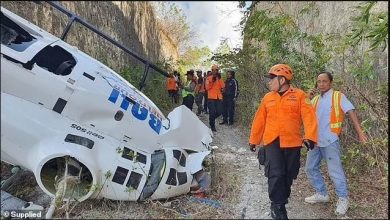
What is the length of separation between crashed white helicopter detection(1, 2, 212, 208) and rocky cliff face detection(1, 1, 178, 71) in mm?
3620

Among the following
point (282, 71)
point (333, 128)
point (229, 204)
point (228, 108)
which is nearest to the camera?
point (282, 71)

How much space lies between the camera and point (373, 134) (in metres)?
5.77

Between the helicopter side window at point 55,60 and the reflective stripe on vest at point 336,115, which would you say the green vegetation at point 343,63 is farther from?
the helicopter side window at point 55,60

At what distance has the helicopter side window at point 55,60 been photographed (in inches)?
200

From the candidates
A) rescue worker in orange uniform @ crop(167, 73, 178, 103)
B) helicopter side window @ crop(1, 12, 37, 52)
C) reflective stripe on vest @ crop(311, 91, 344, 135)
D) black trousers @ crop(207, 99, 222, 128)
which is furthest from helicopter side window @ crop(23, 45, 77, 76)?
rescue worker in orange uniform @ crop(167, 73, 178, 103)

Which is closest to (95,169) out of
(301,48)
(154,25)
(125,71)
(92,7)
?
(301,48)

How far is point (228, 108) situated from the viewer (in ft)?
35.4

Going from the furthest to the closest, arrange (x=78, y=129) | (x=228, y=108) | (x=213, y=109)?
1. (x=228, y=108)
2. (x=213, y=109)
3. (x=78, y=129)

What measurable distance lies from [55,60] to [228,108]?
609cm

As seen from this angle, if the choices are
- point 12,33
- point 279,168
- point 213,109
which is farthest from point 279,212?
point 213,109

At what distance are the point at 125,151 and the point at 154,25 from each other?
609 inches

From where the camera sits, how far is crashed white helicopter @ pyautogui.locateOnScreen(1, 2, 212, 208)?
4.66 m

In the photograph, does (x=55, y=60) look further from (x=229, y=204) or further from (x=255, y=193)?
(x=255, y=193)

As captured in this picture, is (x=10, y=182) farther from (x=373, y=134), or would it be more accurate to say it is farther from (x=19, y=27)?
(x=373, y=134)
